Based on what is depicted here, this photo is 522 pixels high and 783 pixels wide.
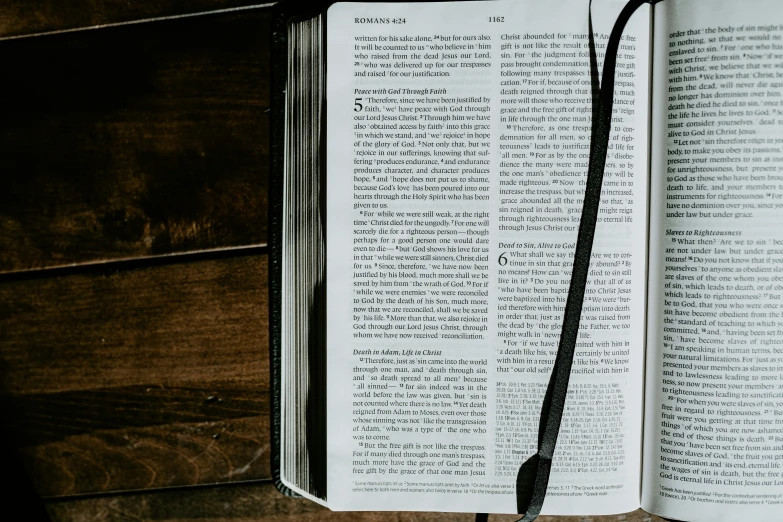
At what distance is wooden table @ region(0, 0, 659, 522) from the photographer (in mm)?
382

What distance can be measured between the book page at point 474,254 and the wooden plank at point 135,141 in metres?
0.07

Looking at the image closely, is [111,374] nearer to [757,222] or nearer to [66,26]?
[66,26]

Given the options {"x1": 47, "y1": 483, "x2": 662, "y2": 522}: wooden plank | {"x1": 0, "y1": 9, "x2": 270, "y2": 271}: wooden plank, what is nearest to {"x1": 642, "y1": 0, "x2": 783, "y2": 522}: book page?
{"x1": 47, "y1": 483, "x2": 662, "y2": 522}: wooden plank

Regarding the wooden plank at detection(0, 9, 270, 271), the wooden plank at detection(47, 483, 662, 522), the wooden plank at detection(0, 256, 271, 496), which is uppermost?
the wooden plank at detection(0, 9, 270, 271)

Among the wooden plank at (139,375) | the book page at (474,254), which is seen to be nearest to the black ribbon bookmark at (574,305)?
the book page at (474,254)

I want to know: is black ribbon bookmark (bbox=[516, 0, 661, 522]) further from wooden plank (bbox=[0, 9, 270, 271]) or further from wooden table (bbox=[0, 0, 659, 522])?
wooden plank (bbox=[0, 9, 270, 271])

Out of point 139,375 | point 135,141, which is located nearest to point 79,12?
point 135,141

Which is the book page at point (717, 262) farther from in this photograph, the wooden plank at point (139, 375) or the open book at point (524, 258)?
the wooden plank at point (139, 375)

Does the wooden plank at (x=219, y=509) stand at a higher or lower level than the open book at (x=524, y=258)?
lower

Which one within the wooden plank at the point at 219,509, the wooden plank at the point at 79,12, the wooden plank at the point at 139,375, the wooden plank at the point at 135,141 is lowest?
the wooden plank at the point at 219,509

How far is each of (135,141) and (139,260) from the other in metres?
0.09

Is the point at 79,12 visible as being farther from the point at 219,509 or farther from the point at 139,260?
the point at 219,509

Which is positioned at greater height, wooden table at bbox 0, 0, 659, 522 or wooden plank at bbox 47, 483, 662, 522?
wooden table at bbox 0, 0, 659, 522

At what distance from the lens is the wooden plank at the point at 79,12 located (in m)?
0.38
